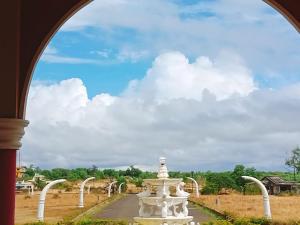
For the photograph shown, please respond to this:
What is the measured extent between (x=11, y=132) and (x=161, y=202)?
399 centimetres

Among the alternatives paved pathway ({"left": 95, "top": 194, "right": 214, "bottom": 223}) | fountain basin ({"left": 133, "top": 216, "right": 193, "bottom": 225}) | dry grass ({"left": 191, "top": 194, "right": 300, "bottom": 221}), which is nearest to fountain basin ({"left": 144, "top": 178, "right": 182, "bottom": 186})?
fountain basin ({"left": 133, "top": 216, "right": 193, "bottom": 225})

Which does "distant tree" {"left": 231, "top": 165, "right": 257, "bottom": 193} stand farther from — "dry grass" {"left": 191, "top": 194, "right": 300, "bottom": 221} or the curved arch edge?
the curved arch edge

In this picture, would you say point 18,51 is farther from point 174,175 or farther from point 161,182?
point 174,175

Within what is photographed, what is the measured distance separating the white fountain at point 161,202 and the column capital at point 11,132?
3700mm

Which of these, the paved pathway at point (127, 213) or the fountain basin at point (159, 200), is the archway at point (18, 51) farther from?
the paved pathway at point (127, 213)

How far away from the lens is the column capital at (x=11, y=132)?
6.01 ft

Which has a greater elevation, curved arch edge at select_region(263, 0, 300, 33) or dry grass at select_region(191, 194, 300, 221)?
curved arch edge at select_region(263, 0, 300, 33)

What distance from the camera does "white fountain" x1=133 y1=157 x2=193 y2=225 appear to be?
5590 mm

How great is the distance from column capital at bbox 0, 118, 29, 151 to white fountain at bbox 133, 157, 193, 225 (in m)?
3.70

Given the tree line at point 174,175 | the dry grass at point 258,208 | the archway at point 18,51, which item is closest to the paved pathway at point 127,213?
the dry grass at point 258,208

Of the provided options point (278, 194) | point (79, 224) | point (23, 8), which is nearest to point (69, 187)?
point (278, 194)

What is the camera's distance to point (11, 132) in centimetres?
185

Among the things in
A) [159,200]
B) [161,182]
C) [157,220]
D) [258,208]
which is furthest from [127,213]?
[157,220]

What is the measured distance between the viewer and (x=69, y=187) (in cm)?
2794
